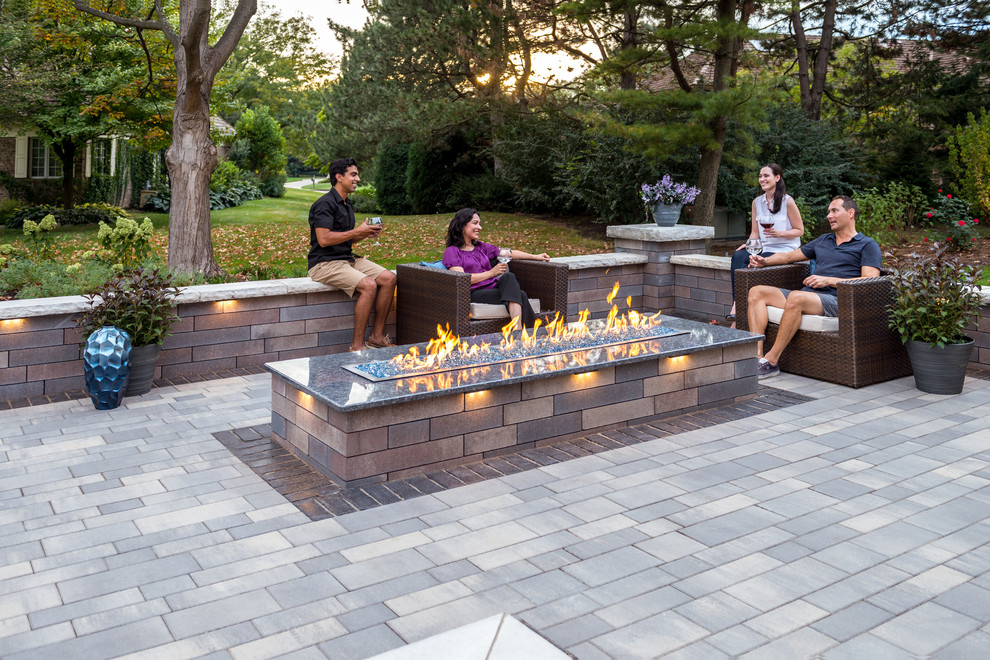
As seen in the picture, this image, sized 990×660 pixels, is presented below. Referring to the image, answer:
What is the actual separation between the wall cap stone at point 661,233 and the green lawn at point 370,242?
3918mm

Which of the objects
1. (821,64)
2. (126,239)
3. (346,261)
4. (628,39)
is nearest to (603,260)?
(346,261)

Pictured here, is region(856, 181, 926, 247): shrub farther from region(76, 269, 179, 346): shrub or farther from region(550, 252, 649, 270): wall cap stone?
region(76, 269, 179, 346): shrub

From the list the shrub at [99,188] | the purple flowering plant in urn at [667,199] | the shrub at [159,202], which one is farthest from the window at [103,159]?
the purple flowering plant in urn at [667,199]

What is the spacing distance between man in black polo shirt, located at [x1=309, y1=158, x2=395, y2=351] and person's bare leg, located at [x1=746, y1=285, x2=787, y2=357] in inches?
105

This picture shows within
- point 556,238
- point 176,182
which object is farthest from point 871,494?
point 556,238

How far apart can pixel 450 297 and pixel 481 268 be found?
53cm

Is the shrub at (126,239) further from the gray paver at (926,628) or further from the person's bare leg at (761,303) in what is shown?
the gray paver at (926,628)

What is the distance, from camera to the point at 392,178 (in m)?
20.7

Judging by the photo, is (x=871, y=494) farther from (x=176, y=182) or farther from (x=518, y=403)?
(x=176, y=182)

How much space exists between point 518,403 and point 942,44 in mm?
15253

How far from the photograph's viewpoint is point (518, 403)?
14.7 feet

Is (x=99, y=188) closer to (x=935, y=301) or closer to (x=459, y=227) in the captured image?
(x=459, y=227)

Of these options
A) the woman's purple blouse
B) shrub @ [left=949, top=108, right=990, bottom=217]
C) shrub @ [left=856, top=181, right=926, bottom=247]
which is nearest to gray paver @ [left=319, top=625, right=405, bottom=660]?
the woman's purple blouse

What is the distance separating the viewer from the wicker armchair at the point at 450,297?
600 cm
